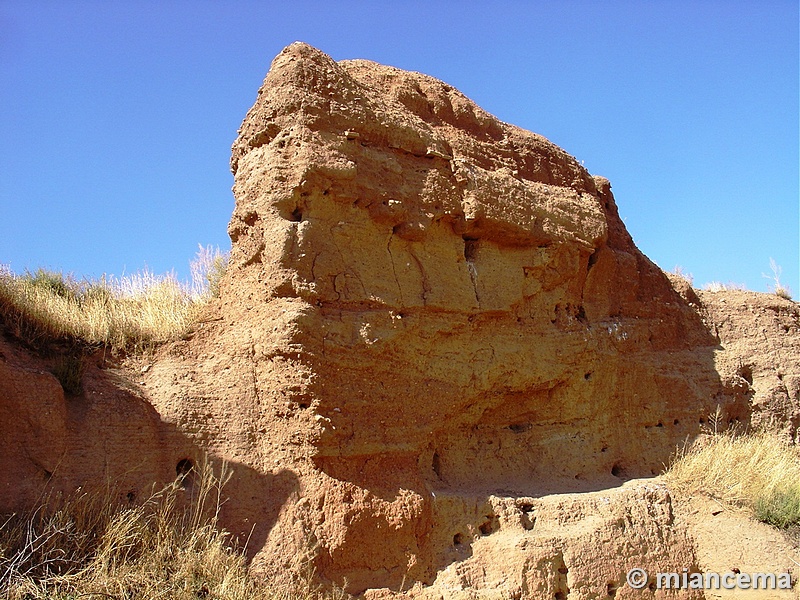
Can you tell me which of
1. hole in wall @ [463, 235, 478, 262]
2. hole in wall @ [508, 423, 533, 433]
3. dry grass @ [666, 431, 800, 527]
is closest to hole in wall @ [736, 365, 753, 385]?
dry grass @ [666, 431, 800, 527]

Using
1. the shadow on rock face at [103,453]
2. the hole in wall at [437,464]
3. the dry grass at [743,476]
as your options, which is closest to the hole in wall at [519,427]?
the hole in wall at [437,464]

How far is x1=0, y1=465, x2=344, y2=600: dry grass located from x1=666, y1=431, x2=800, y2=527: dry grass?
165 inches

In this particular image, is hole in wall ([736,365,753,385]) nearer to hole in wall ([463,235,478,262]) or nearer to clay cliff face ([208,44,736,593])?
clay cliff face ([208,44,736,593])

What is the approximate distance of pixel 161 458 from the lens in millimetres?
5594

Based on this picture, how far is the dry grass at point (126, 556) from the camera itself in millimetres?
4625

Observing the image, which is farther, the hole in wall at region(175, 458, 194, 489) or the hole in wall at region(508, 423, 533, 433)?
the hole in wall at region(508, 423, 533, 433)

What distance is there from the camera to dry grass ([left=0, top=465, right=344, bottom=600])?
15.2 feet

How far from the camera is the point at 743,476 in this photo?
24.3 feet

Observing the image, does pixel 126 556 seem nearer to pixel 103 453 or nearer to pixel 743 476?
pixel 103 453

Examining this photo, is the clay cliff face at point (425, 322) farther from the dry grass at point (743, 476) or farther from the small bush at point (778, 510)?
the small bush at point (778, 510)

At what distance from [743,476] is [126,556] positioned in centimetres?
605

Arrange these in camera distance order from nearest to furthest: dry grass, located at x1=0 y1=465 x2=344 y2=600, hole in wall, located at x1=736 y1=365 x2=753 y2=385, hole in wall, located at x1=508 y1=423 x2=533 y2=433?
dry grass, located at x1=0 y1=465 x2=344 y2=600 < hole in wall, located at x1=508 y1=423 x2=533 y2=433 < hole in wall, located at x1=736 y1=365 x2=753 y2=385

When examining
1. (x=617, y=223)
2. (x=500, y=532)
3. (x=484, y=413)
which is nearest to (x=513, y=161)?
(x=617, y=223)

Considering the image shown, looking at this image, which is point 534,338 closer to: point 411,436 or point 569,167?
point 411,436
